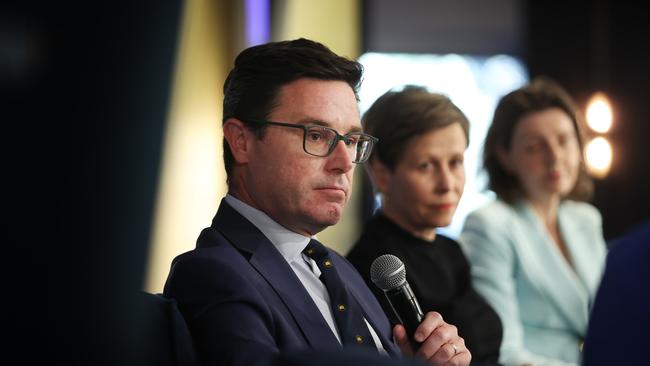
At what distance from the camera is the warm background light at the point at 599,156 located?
16.1 feet

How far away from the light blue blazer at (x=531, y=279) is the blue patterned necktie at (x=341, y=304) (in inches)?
30.2

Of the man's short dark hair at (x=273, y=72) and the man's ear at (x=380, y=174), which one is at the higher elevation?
the man's short dark hair at (x=273, y=72)

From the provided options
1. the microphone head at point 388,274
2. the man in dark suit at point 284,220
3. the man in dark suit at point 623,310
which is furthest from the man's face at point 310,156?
the man in dark suit at point 623,310

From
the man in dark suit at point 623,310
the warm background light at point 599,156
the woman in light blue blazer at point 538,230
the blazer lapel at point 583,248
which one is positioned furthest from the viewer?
the warm background light at point 599,156

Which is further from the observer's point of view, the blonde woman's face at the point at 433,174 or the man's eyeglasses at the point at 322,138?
the blonde woman's face at the point at 433,174

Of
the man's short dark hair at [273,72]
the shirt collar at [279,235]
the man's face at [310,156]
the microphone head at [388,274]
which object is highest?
the man's short dark hair at [273,72]

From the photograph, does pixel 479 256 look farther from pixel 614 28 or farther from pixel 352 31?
pixel 614 28

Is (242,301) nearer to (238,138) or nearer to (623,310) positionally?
(238,138)

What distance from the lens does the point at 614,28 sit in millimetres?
5570

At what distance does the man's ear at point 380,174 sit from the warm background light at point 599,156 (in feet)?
11.9

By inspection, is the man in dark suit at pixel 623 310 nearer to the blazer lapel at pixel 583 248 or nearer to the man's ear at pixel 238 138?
the man's ear at pixel 238 138

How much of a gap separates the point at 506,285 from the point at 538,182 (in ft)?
1.36

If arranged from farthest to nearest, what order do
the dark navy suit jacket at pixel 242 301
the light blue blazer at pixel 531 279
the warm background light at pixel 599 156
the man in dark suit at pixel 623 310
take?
the warm background light at pixel 599 156 → the light blue blazer at pixel 531 279 → the dark navy suit jacket at pixel 242 301 → the man in dark suit at pixel 623 310

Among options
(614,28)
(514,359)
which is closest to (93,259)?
(514,359)
